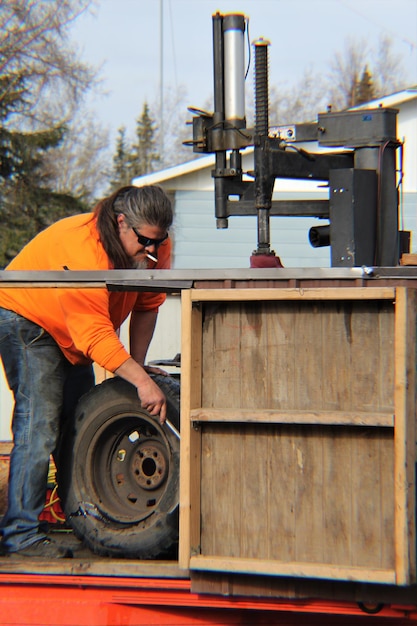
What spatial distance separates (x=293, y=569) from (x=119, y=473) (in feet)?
3.70

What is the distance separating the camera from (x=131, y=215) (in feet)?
13.4

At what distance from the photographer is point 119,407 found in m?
4.07

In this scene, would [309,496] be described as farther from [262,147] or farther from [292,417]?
[262,147]

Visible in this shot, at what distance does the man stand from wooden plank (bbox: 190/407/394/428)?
42 cm

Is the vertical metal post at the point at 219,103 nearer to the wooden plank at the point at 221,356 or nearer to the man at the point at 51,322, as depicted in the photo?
the man at the point at 51,322

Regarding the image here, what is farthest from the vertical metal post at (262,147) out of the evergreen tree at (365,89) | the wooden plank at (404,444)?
the evergreen tree at (365,89)

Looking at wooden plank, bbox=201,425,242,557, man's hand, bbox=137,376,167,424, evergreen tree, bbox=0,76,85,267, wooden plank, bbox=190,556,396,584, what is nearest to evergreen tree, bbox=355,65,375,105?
evergreen tree, bbox=0,76,85,267

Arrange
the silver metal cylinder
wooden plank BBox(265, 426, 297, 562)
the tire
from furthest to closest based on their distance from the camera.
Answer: the silver metal cylinder → the tire → wooden plank BBox(265, 426, 297, 562)

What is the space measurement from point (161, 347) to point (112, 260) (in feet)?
24.3

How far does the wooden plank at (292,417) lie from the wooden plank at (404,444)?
0.22 feet

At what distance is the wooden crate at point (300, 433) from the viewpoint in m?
3.31

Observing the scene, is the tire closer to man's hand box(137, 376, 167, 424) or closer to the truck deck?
man's hand box(137, 376, 167, 424)

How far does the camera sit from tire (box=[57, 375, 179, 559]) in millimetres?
3936

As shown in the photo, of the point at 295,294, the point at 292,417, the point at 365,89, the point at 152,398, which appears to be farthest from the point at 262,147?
the point at 365,89
